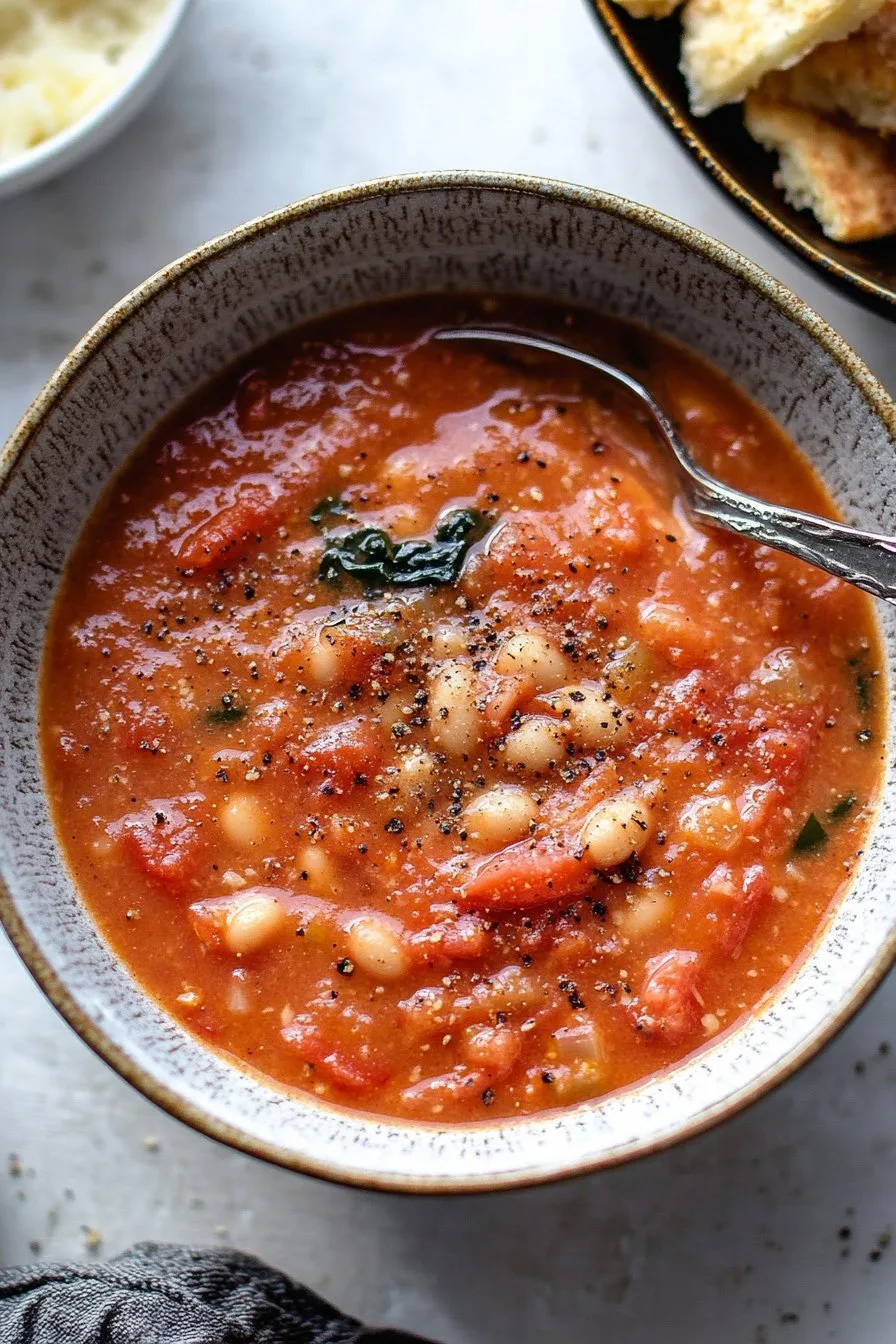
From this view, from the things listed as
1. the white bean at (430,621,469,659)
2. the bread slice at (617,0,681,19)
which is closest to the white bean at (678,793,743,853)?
the white bean at (430,621,469,659)

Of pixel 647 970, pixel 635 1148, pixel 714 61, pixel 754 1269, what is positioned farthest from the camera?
pixel 754 1269

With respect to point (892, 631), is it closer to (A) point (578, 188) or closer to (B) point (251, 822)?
(A) point (578, 188)

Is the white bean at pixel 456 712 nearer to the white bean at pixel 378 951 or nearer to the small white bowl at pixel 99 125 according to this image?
the white bean at pixel 378 951

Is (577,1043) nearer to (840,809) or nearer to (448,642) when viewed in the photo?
(840,809)

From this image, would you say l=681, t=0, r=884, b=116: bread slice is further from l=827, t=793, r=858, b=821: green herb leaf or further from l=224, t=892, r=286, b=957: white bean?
l=224, t=892, r=286, b=957: white bean

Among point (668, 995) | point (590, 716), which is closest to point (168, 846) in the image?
point (590, 716)

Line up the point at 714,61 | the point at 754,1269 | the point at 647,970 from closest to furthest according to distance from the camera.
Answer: the point at 647,970, the point at 714,61, the point at 754,1269

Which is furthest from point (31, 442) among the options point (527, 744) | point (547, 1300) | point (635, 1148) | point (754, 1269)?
point (754, 1269)

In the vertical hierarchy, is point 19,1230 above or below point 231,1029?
below
